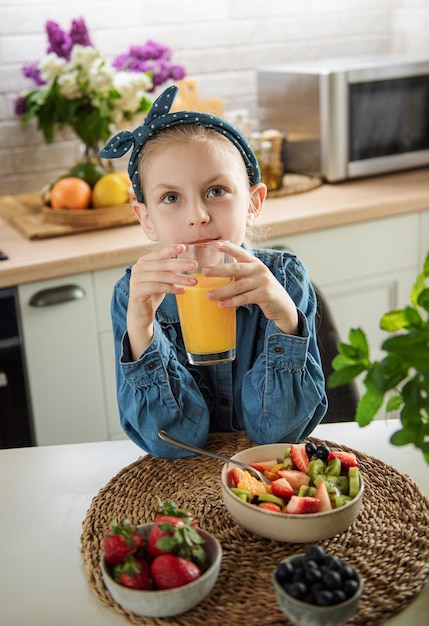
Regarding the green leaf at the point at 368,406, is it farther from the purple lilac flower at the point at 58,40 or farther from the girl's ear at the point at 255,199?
the purple lilac flower at the point at 58,40

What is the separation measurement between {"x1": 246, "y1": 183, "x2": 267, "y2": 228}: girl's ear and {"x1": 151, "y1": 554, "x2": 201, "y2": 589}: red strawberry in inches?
28.6

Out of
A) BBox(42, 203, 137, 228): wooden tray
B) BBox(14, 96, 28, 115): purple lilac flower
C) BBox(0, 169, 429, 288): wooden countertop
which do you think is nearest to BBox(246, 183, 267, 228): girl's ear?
BBox(0, 169, 429, 288): wooden countertop

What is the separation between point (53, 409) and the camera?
244 cm

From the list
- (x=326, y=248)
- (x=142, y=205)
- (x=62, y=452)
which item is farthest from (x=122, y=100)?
(x=62, y=452)

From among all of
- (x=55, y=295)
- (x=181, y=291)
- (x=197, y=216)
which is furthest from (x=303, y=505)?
(x=55, y=295)

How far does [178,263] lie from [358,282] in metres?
1.67

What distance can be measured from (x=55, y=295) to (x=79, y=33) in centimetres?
90

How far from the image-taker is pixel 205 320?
1299 mm

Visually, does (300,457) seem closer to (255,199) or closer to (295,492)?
(295,492)

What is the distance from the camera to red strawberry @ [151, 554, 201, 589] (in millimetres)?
944

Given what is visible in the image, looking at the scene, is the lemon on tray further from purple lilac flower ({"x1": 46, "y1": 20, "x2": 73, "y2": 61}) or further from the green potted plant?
the green potted plant

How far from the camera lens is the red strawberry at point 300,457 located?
119 centimetres

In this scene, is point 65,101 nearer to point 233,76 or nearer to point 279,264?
point 233,76

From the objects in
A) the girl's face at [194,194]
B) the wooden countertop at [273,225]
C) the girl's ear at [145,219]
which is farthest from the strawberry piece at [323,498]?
the wooden countertop at [273,225]
